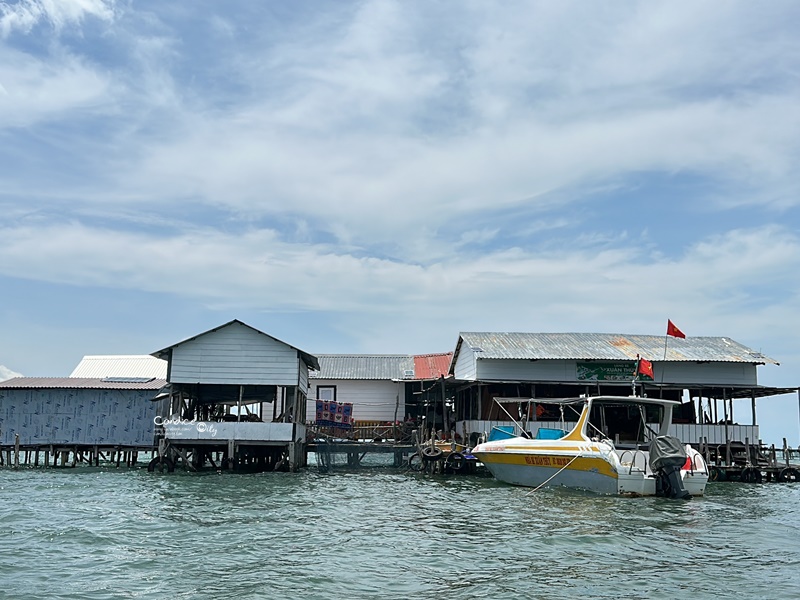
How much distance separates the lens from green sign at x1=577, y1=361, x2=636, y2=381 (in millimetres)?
35625

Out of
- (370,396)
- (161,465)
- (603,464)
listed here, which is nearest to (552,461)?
(603,464)

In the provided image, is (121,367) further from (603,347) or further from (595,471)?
(595,471)

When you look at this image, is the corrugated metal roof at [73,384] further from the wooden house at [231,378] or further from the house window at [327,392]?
the house window at [327,392]

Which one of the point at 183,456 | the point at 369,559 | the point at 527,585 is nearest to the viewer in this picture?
the point at 527,585

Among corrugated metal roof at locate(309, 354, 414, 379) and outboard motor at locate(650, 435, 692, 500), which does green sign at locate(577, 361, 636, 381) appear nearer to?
corrugated metal roof at locate(309, 354, 414, 379)

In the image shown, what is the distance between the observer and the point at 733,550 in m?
15.2

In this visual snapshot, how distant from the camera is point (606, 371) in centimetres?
3591

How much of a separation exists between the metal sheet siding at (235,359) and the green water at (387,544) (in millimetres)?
8076

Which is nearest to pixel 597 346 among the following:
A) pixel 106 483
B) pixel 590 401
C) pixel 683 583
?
pixel 590 401

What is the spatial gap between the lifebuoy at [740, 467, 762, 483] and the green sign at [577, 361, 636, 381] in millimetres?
6043

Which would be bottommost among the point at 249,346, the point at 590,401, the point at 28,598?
the point at 28,598

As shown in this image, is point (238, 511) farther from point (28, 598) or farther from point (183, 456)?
point (183, 456)

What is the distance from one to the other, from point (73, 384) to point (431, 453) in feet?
58.4

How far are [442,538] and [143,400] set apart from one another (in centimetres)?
2509
